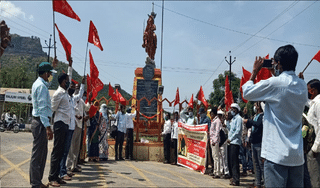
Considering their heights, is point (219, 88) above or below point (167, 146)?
above

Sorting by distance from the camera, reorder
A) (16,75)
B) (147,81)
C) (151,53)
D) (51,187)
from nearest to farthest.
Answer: (51,187) → (147,81) → (151,53) → (16,75)

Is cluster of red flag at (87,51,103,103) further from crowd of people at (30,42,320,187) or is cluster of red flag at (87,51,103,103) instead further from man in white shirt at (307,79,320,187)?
man in white shirt at (307,79,320,187)

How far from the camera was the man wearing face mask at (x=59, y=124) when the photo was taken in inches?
195

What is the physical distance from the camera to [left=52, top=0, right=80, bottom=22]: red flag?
5.26 meters

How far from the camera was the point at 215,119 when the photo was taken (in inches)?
290

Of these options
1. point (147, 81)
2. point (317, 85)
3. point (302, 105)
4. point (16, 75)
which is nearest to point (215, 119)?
point (317, 85)

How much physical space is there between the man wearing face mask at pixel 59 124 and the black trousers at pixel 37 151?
A: 80 cm

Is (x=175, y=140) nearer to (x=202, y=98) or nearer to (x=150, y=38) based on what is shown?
(x=202, y=98)

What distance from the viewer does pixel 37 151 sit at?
4.11 m

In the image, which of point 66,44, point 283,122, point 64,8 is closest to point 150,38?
point 66,44

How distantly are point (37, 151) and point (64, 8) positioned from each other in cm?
292

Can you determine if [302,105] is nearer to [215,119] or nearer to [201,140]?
[215,119]

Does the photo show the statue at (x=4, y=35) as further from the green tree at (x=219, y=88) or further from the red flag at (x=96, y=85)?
the green tree at (x=219, y=88)

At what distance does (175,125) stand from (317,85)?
6364 millimetres
